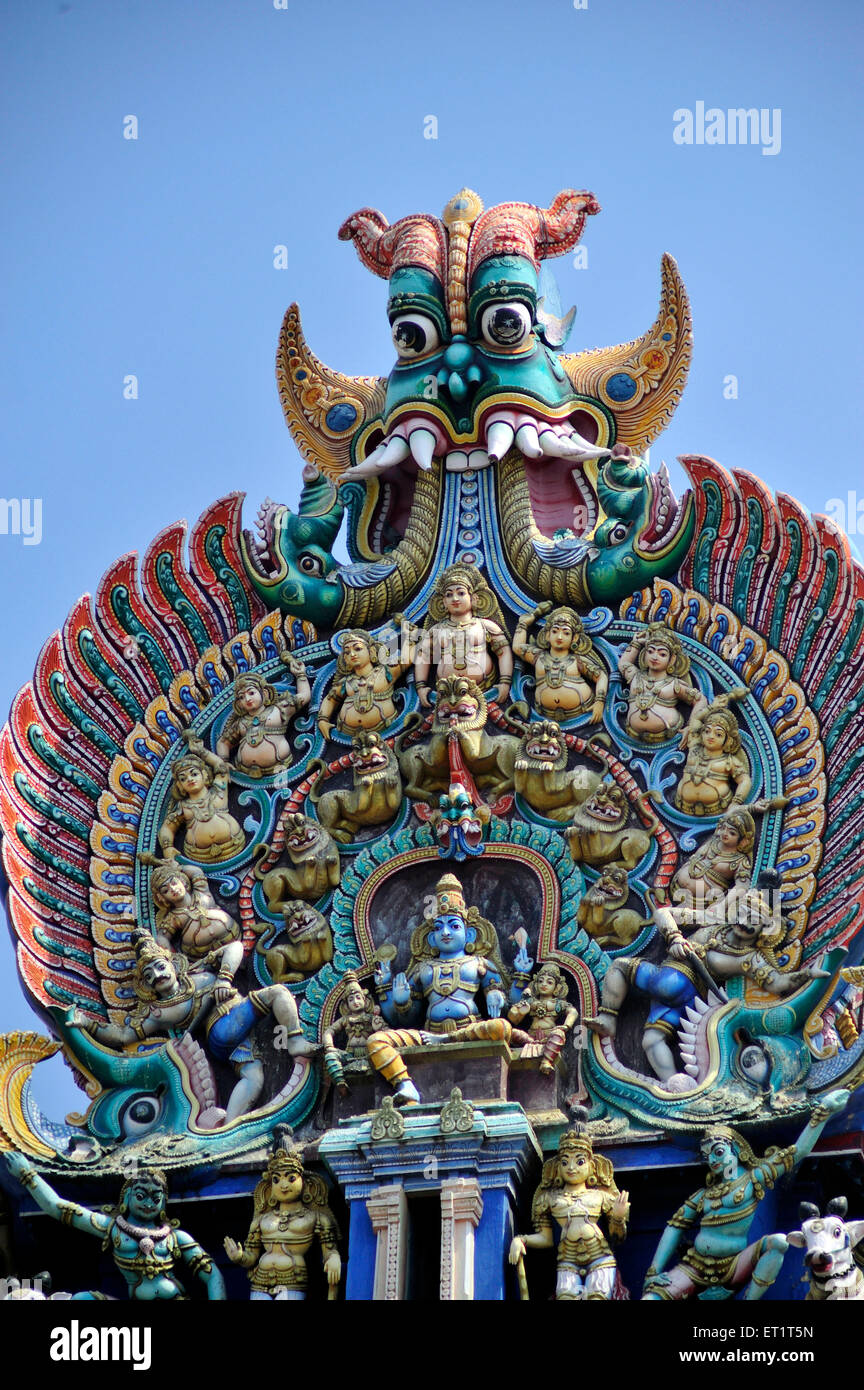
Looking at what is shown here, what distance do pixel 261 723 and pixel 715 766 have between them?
296cm

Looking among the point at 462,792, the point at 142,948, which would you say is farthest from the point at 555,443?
the point at 142,948

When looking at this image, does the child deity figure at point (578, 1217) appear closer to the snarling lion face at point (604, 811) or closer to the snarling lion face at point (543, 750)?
the snarling lion face at point (604, 811)

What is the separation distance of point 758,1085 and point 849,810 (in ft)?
5.87

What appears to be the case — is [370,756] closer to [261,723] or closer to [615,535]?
[261,723]

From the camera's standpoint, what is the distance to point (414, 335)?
1817 centimetres

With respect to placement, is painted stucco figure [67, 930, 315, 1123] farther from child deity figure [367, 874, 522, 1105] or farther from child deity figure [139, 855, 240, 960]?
child deity figure [367, 874, 522, 1105]

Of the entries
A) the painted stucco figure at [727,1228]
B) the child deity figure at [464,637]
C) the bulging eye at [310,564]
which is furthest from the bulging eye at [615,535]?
the painted stucco figure at [727,1228]

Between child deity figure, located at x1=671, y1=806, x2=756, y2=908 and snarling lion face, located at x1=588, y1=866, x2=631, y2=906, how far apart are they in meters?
0.29

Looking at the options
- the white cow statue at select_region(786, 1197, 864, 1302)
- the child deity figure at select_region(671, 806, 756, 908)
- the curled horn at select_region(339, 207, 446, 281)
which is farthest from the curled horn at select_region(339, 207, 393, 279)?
the white cow statue at select_region(786, 1197, 864, 1302)

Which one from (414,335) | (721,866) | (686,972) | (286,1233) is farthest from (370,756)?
(286,1233)

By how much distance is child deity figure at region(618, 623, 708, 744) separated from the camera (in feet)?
55.4

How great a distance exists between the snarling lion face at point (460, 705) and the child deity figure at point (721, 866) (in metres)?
1.67

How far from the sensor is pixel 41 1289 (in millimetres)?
15523
